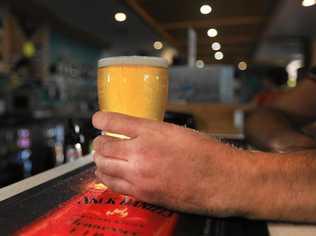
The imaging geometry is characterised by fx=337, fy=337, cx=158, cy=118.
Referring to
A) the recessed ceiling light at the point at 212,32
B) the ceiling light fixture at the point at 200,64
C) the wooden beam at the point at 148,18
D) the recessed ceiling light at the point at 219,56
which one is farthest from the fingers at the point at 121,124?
the ceiling light fixture at the point at 200,64

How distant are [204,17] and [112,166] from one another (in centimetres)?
113

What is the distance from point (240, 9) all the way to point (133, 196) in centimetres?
114

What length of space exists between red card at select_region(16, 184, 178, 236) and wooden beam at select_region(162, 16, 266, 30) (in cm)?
113

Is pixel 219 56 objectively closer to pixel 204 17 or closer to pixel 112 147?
pixel 204 17

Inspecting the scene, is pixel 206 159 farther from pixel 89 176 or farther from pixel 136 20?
pixel 136 20

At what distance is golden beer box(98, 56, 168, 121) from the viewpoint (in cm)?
47

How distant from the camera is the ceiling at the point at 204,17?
1196mm

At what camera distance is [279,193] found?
1.27 feet

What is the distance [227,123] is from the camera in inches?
81.1

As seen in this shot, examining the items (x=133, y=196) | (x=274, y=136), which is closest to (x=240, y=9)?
(x=274, y=136)

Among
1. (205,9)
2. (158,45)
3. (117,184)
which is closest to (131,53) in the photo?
(205,9)

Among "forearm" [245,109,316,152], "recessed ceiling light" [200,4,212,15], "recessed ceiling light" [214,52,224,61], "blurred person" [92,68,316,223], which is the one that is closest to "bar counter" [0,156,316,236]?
"blurred person" [92,68,316,223]

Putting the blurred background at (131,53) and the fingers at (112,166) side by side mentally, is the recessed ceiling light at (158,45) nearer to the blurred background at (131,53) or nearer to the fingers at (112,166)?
the blurred background at (131,53)

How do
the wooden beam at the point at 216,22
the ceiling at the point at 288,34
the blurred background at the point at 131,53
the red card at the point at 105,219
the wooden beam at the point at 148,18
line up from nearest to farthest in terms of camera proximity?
the red card at the point at 105,219, the wooden beam at the point at 148,18, the blurred background at the point at 131,53, the wooden beam at the point at 216,22, the ceiling at the point at 288,34
